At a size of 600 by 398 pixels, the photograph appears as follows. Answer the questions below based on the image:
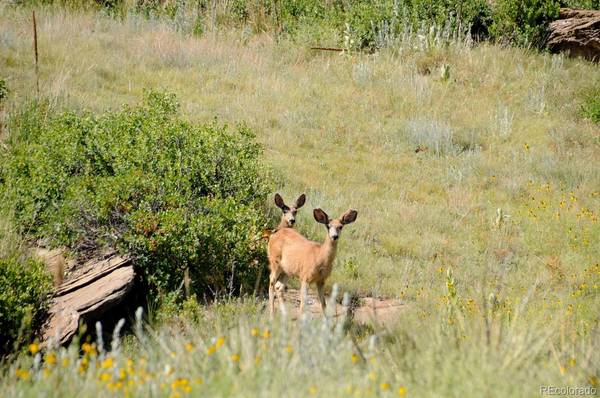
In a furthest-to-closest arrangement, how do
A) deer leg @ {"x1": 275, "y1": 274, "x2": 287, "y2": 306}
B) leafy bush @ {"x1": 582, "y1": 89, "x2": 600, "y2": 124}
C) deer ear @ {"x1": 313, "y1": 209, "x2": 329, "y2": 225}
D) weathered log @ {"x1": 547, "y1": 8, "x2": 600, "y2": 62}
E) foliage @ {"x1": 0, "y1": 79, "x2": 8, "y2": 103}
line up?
weathered log @ {"x1": 547, "y1": 8, "x2": 600, "y2": 62} < leafy bush @ {"x1": 582, "y1": 89, "x2": 600, "y2": 124} < foliage @ {"x1": 0, "y1": 79, "x2": 8, "y2": 103} < deer leg @ {"x1": 275, "y1": 274, "x2": 287, "y2": 306} < deer ear @ {"x1": 313, "y1": 209, "x2": 329, "y2": 225}

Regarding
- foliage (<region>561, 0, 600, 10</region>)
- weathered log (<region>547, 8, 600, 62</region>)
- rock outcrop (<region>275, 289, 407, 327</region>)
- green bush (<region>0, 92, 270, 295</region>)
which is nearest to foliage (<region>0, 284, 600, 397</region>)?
rock outcrop (<region>275, 289, 407, 327</region>)

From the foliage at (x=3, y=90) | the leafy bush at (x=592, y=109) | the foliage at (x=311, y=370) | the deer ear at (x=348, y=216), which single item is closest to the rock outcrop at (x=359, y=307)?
the deer ear at (x=348, y=216)

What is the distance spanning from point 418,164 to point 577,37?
6.37 m

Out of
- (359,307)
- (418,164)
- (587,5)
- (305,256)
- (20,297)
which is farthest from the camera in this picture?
(587,5)

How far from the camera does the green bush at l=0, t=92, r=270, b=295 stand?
9.11 m

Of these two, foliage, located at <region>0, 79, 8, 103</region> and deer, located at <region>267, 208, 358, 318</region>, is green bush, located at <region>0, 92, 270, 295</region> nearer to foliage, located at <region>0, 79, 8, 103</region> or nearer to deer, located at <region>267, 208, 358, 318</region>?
deer, located at <region>267, 208, 358, 318</region>

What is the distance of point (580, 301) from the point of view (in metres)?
9.46

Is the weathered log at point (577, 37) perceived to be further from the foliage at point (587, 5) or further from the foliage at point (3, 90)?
the foliage at point (3, 90)

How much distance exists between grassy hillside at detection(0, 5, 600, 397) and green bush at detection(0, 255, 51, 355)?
1.60 metres

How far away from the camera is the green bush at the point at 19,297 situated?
7781 millimetres

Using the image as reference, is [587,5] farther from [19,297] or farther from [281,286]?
[19,297]

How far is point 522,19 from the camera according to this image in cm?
1830

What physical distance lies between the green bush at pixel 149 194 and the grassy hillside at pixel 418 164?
4.67 ft

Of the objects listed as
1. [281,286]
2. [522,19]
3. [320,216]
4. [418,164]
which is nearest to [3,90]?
[418,164]
